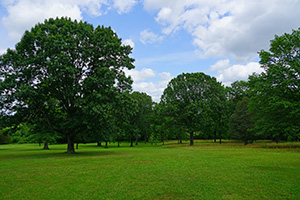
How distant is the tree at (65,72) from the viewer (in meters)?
24.9

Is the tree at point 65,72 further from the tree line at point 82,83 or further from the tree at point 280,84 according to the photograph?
the tree at point 280,84

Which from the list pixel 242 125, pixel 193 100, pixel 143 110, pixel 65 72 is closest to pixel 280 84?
pixel 242 125

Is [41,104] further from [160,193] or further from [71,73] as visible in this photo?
[160,193]

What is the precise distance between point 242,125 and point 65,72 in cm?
4035

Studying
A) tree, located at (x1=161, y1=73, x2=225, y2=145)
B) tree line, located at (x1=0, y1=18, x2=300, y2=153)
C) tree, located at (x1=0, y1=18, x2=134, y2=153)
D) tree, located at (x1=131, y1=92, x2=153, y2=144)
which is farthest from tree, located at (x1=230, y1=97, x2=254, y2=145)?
tree, located at (x1=0, y1=18, x2=134, y2=153)

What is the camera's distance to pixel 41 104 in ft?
97.5

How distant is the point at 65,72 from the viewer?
982 inches

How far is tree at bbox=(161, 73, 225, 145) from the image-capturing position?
48719 mm

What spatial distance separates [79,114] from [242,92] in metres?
55.7

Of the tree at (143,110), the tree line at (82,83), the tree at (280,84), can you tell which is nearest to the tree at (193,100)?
the tree at (143,110)

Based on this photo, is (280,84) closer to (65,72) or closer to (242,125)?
(242,125)

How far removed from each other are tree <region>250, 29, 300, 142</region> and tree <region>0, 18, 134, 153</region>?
2170 cm

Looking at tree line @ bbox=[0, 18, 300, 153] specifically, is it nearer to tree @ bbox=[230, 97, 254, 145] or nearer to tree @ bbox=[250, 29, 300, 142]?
tree @ bbox=[250, 29, 300, 142]

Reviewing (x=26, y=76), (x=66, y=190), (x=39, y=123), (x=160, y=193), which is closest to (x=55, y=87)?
(x=26, y=76)
